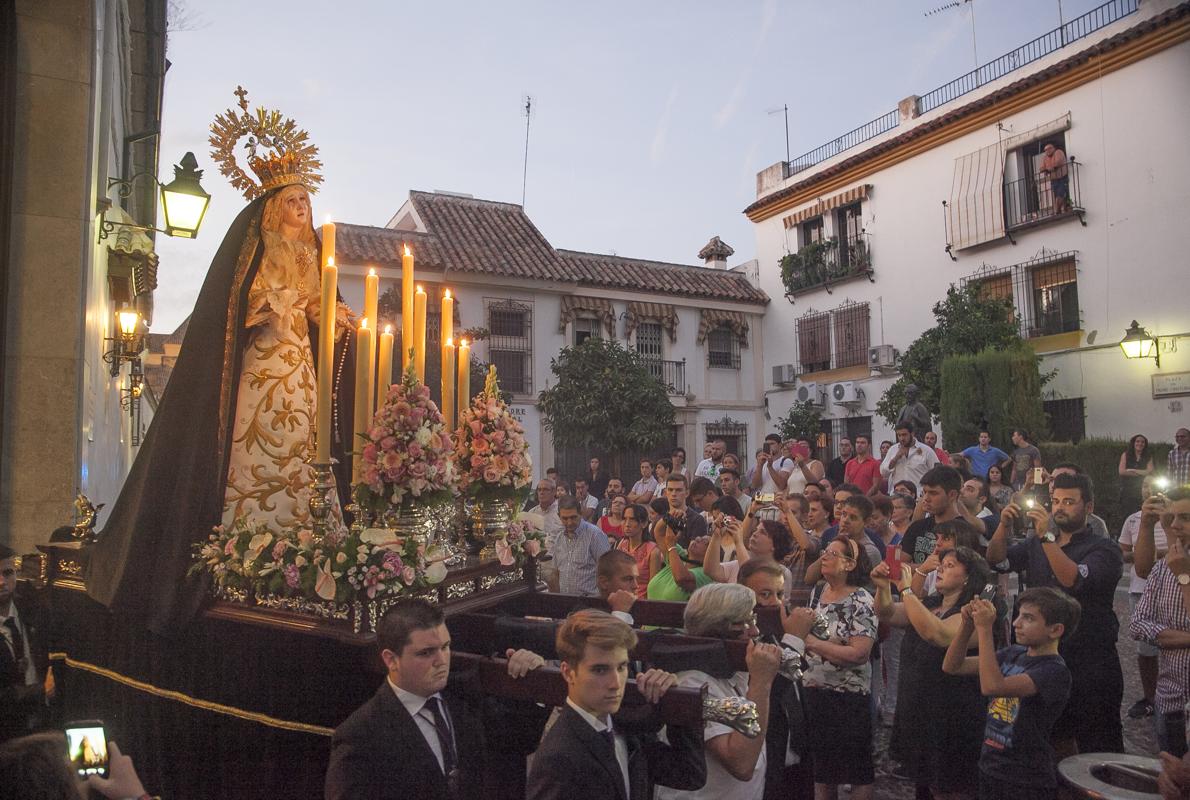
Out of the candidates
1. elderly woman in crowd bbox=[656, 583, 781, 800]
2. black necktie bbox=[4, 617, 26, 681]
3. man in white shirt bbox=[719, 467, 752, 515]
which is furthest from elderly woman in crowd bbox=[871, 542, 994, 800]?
man in white shirt bbox=[719, 467, 752, 515]

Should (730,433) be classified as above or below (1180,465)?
above

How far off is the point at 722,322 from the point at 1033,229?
27.6ft

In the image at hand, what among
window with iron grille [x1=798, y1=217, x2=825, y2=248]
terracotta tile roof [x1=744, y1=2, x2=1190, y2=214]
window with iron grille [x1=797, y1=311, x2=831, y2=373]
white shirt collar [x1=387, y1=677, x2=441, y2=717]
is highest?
terracotta tile roof [x1=744, y1=2, x2=1190, y2=214]

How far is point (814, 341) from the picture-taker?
22.5 m

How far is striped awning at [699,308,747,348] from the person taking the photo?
23328 mm

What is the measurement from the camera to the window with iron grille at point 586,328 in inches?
856

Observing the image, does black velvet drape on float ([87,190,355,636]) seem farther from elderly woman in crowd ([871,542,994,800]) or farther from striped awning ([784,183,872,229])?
striped awning ([784,183,872,229])

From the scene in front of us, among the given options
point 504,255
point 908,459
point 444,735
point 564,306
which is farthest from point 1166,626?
point 504,255

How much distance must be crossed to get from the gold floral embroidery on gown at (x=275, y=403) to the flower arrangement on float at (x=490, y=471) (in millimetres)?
602

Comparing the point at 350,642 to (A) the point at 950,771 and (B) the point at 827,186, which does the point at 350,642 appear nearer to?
(A) the point at 950,771

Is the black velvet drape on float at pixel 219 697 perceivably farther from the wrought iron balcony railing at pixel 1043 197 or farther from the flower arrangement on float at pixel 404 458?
the wrought iron balcony railing at pixel 1043 197

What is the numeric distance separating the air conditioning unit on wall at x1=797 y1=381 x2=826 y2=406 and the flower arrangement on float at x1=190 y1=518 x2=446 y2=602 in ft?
64.3

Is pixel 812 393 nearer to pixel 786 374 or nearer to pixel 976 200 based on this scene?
pixel 786 374

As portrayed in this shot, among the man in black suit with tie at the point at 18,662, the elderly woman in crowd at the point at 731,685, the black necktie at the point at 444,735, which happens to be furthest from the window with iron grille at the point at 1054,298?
the man in black suit with tie at the point at 18,662
